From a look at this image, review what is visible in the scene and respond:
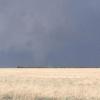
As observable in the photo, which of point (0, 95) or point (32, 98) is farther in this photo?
point (0, 95)

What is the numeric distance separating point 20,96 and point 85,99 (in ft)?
10.8

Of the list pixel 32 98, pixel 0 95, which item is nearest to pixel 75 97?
pixel 32 98

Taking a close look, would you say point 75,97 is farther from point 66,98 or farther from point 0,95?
point 0,95

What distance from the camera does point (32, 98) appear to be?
2019 cm

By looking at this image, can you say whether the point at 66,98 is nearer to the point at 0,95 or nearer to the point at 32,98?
the point at 32,98

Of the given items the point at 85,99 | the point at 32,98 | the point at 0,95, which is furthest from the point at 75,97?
the point at 0,95

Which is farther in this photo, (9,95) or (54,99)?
(9,95)

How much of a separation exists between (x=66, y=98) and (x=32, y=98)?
5.55 ft

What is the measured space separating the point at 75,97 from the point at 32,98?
7.99 feet

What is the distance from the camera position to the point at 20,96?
2097 centimetres

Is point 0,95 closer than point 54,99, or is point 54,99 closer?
point 54,99

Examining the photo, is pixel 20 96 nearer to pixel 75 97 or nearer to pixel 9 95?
pixel 9 95

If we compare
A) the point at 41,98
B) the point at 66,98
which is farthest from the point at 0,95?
the point at 66,98

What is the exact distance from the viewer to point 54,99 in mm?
20484
